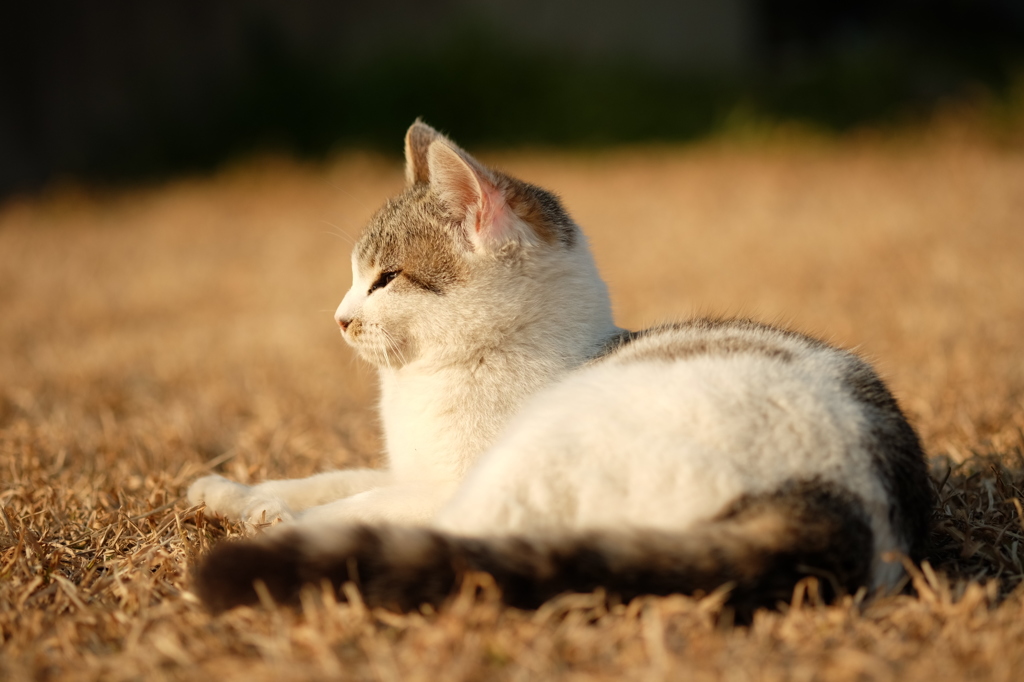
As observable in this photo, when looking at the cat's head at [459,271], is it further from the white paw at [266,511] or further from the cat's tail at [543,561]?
the cat's tail at [543,561]

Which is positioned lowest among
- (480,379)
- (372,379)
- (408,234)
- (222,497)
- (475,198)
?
(372,379)

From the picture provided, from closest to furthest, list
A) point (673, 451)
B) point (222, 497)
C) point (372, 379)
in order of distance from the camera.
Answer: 1. point (673, 451)
2. point (222, 497)
3. point (372, 379)

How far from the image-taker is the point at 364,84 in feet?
35.7

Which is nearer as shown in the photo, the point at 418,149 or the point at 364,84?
the point at 418,149

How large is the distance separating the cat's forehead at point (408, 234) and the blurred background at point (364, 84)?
785 centimetres

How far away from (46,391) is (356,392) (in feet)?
5.00

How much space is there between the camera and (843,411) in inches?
61.7

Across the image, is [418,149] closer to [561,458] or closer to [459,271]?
[459,271]

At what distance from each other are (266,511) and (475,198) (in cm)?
97

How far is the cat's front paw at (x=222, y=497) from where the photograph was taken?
2100mm

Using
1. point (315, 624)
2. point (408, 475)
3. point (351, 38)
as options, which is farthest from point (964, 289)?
point (351, 38)

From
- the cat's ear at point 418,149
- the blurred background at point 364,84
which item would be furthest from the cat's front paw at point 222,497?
the blurred background at point 364,84

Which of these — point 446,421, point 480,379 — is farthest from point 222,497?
point 480,379

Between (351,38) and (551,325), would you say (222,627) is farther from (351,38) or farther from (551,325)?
(351,38)
